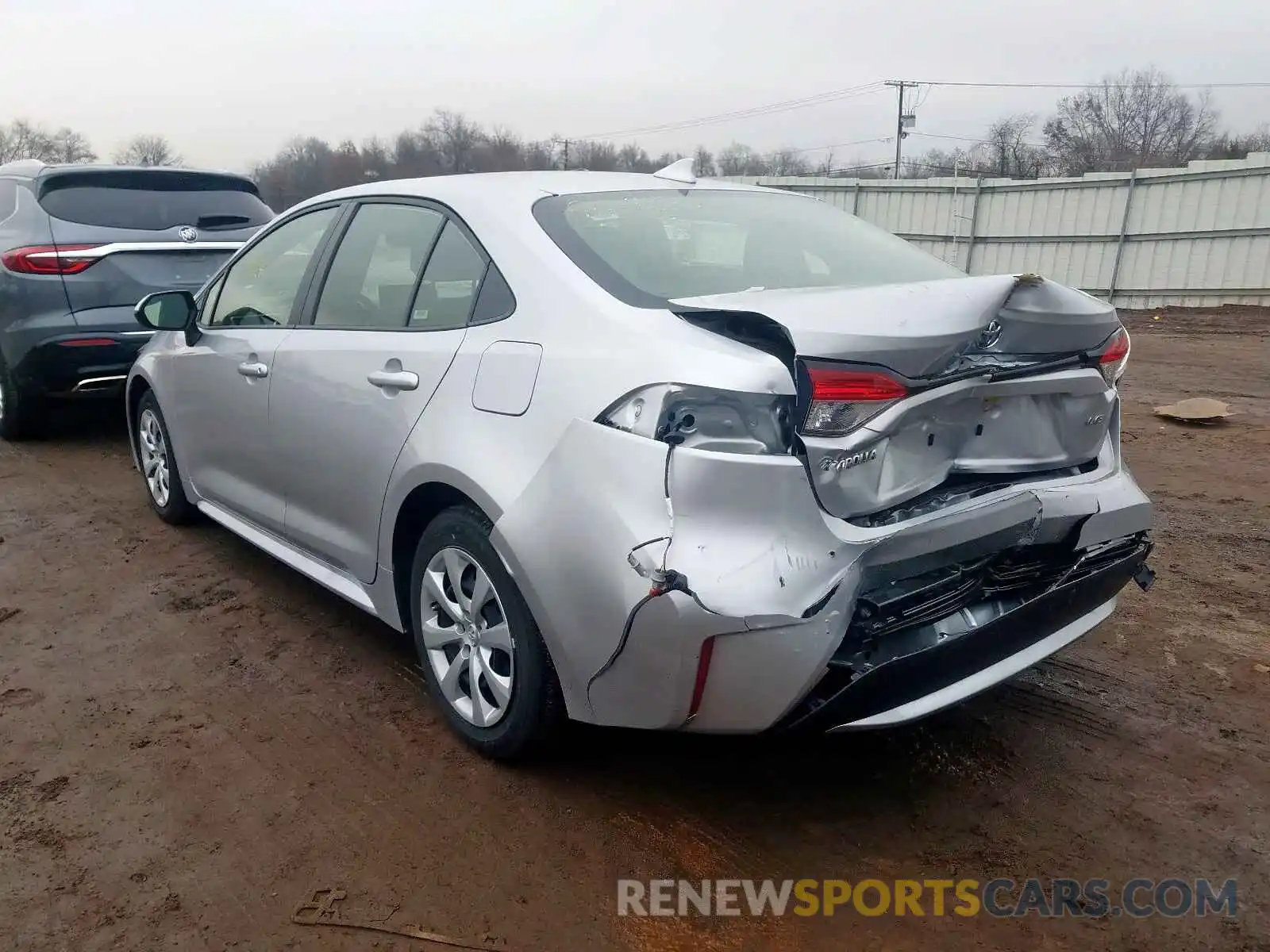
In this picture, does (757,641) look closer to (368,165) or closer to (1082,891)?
(1082,891)

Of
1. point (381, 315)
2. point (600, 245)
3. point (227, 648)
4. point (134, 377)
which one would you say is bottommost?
point (227, 648)

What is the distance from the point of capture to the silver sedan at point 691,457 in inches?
83.4

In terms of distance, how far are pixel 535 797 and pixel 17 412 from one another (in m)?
5.40

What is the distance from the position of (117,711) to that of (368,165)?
38962mm

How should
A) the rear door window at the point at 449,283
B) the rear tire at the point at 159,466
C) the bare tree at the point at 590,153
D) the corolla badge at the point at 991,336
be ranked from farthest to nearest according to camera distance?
the bare tree at the point at 590,153
the rear tire at the point at 159,466
the rear door window at the point at 449,283
the corolla badge at the point at 991,336

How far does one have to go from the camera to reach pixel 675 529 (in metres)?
2.09

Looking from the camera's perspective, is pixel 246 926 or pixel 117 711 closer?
pixel 246 926

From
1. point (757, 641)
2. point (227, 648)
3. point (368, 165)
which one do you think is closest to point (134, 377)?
point (227, 648)

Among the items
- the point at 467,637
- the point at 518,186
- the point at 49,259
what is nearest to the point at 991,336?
the point at 518,186

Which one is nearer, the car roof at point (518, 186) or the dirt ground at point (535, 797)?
the dirt ground at point (535, 797)

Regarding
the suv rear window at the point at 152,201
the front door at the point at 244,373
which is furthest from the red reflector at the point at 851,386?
the suv rear window at the point at 152,201

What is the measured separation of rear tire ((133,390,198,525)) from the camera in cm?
467

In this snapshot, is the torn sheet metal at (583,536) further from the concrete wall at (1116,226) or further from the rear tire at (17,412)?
the concrete wall at (1116,226)

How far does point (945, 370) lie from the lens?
2262 millimetres
